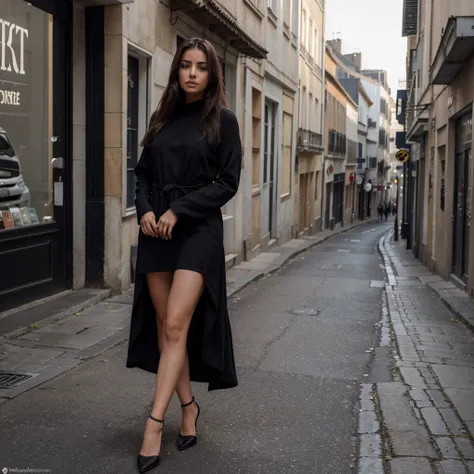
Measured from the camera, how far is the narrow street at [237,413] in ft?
12.5

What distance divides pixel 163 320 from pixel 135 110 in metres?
6.58

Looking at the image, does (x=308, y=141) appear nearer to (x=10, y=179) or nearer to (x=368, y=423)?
(x=10, y=179)

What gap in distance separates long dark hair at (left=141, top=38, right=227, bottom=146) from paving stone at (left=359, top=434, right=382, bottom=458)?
1825 millimetres

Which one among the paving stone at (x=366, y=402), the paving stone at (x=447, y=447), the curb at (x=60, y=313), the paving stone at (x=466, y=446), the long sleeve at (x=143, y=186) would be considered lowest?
the paving stone at (x=366, y=402)

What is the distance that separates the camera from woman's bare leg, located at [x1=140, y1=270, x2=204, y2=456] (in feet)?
12.0

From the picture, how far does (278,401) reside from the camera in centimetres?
498

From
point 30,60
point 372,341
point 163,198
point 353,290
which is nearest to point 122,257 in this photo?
point 30,60

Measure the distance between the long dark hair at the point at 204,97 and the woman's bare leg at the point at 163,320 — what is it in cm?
70

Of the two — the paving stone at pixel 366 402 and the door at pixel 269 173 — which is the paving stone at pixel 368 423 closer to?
the paving stone at pixel 366 402

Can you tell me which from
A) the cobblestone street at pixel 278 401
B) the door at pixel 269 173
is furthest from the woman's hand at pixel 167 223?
the door at pixel 269 173

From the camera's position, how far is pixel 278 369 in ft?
19.5

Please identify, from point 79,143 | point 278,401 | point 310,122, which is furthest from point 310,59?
point 278,401

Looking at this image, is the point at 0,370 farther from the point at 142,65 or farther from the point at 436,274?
the point at 436,274

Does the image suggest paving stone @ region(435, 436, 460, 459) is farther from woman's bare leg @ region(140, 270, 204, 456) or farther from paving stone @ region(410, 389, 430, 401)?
woman's bare leg @ region(140, 270, 204, 456)
